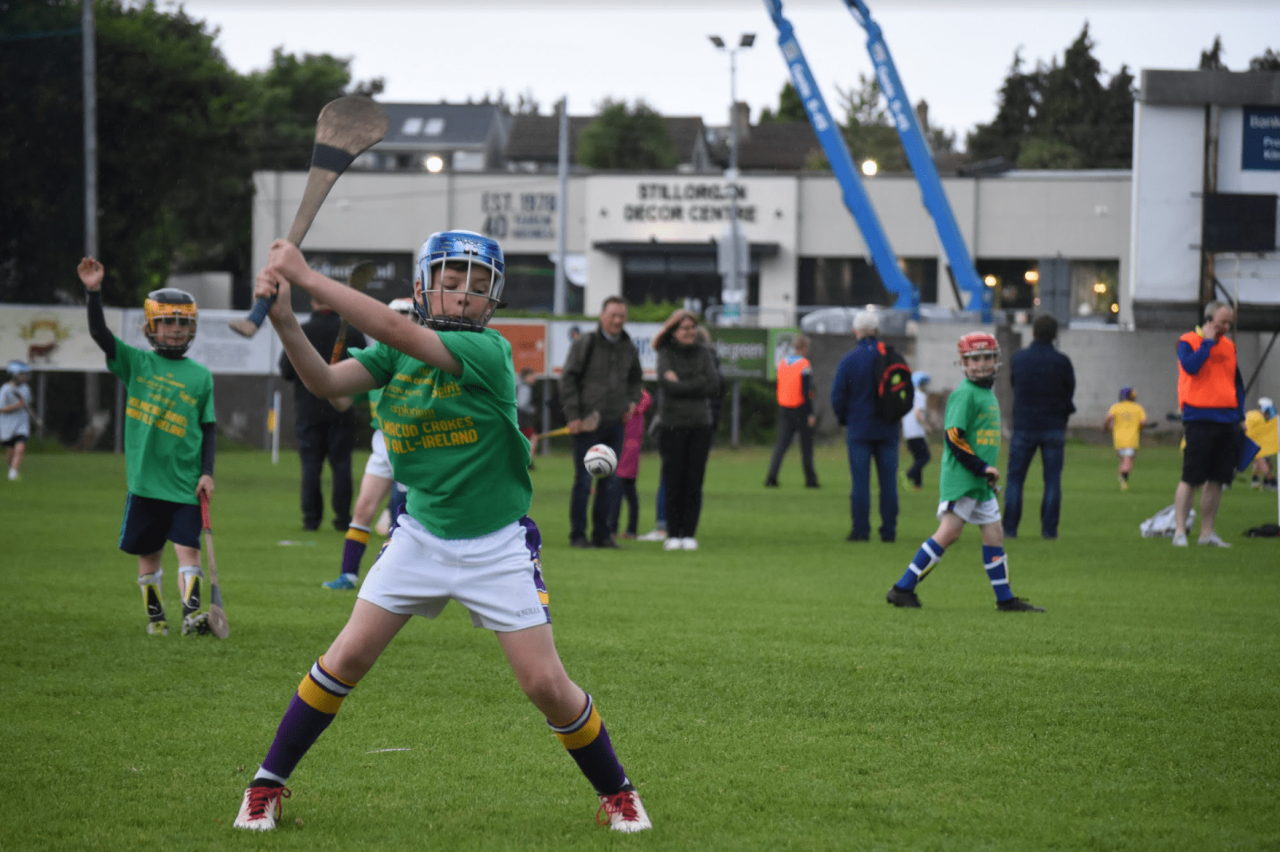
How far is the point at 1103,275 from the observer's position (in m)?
51.9

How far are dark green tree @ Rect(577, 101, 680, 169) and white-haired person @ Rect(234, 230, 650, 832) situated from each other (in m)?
61.4

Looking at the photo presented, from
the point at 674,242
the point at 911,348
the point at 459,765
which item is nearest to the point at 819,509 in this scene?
the point at 459,765

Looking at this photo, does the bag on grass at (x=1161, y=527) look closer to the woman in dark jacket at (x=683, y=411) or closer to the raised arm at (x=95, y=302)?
the woman in dark jacket at (x=683, y=411)

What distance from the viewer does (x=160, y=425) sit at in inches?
286

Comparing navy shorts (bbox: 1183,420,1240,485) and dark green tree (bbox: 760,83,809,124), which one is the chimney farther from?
navy shorts (bbox: 1183,420,1240,485)

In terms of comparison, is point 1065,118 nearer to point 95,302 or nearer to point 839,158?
point 839,158

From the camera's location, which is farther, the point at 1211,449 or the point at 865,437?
the point at 865,437

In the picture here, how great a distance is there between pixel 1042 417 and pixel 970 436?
18.1 ft

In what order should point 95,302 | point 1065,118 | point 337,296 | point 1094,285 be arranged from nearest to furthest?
point 337,296
point 95,302
point 1094,285
point 1065,118

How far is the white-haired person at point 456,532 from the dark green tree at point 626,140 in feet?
201

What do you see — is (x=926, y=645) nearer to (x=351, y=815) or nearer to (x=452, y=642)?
(x=452, y=642)

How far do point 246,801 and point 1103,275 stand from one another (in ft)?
170

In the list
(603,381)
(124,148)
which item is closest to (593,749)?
(603,381)

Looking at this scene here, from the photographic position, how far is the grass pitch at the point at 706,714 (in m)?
4.31
